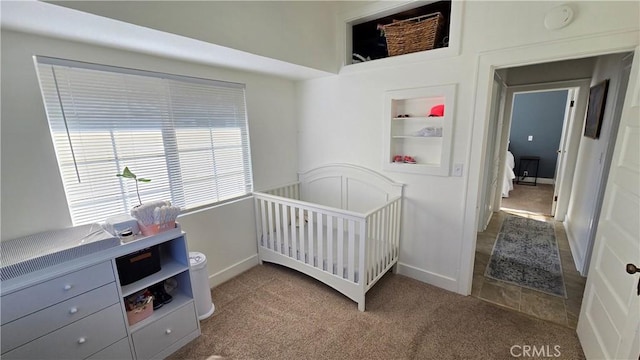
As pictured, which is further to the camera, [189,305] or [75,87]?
[189,305]

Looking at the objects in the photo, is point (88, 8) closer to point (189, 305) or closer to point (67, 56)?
point (67, 56)

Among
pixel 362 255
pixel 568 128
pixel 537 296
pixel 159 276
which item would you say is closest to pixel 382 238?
pixel 362 255

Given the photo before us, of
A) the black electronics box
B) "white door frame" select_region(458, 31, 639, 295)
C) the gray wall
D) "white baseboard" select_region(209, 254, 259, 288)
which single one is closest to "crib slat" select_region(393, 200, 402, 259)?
"white door frame" select_region(458, 31, 639, 295)

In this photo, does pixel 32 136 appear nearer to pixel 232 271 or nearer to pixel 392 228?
pixel 232 271

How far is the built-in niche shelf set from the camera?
2.21 m

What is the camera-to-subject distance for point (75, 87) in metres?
1.64

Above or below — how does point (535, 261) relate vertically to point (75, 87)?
below

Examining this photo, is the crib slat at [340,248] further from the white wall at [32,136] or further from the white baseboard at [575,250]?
the white baseboard at [575,250]

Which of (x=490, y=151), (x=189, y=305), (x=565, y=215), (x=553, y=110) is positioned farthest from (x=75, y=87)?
(x=553, y=110)

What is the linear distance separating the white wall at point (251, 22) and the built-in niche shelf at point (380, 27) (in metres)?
0.24

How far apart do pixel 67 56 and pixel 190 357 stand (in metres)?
2.03

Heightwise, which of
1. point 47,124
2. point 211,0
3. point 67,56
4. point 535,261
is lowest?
point 535,261

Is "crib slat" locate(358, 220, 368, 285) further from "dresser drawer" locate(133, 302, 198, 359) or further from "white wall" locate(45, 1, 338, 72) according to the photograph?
"white wall" locate(45, 1, 338, 72)

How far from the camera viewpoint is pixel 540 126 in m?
5.94
